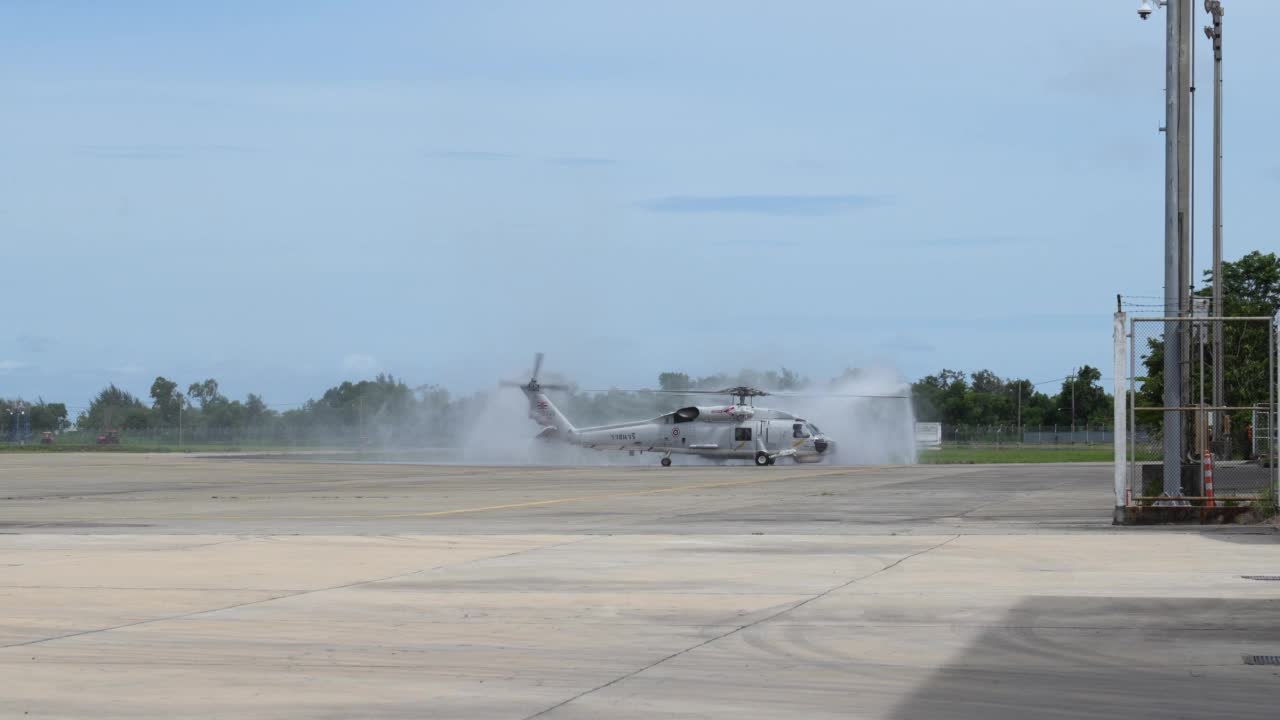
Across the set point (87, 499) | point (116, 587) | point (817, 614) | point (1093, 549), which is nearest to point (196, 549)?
point (116, 587)

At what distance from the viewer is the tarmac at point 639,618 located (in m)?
7.85

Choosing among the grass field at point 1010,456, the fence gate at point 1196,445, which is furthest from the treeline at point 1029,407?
the fence gate at point 1196,445

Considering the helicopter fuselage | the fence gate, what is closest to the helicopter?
the helicopter fuselage

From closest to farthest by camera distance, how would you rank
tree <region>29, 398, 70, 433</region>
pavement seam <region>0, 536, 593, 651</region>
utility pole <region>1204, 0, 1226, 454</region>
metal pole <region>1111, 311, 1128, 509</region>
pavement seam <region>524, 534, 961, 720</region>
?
pavement seam <region>524, 534, 961, 720</region>, pavement seam <region>0, 536, 593, 651</region>, metal pole <region>1111, 311, 1128, 509</region>, utility pole <region>1204, 0, 1226, 454</region>, tree <region>29, 398, 70, 433</region>

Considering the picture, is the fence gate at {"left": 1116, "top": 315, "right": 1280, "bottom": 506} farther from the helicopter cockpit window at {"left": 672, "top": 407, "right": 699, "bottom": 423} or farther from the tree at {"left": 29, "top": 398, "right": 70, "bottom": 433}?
the tree at {"left": 29, "top": 398, "right": 70, "bottom": 433}

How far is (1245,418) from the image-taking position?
36781mm

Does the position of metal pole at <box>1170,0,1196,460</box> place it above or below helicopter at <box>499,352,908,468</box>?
above

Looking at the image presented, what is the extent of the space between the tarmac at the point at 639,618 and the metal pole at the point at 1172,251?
188 cm

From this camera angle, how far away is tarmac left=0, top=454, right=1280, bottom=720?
7.85 metres

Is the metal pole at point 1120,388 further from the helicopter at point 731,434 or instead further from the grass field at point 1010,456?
the grass field at point 1010,456

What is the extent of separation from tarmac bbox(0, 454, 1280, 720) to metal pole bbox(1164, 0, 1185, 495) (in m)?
1.88

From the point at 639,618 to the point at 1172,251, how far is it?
50.9 ft

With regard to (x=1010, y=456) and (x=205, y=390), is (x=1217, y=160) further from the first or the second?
(x=205, y=390)

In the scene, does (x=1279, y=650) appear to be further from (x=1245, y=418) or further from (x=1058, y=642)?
(x=1245, y=418)
